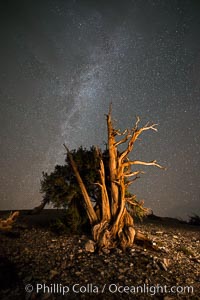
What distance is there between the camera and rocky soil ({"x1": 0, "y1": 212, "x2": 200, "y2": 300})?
24.2 ft

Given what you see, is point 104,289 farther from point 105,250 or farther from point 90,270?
point 105,250

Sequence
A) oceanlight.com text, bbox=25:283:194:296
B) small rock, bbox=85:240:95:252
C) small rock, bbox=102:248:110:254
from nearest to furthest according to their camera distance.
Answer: oceanlight.com text, bbox=25:283:194:296
small rock, bbox=102:248:110:254
small rock, bbox=85:240:95:252

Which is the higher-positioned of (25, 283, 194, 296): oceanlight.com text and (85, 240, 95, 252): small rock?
(85, 240, 95, 252): small rock

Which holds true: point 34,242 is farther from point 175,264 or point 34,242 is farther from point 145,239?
point 175,264

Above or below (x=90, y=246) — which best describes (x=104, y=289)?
below

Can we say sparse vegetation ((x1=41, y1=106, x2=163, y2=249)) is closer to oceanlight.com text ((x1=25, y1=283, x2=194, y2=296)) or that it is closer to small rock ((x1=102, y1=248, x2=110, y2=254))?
small rock ((x1=102, y1=248, x2=110, y2=254))

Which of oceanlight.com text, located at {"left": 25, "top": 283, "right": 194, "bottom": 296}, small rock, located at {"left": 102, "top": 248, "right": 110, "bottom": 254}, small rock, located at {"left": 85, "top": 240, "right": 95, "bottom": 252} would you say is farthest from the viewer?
small rock, located at {"left": 85, "top": 240, "right": 95, "bottom": 252}

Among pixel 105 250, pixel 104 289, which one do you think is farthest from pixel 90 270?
pixel 105 250

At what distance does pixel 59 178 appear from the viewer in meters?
13.9

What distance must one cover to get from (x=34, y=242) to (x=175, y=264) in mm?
6194

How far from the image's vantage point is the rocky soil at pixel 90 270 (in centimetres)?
737

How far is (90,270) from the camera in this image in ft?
28.1

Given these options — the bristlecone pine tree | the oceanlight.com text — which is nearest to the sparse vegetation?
the bristlecone pine tree

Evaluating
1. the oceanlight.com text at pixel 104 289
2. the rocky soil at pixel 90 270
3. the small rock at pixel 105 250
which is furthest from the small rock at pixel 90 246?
the oceanlight.com text at pixel 104 289
